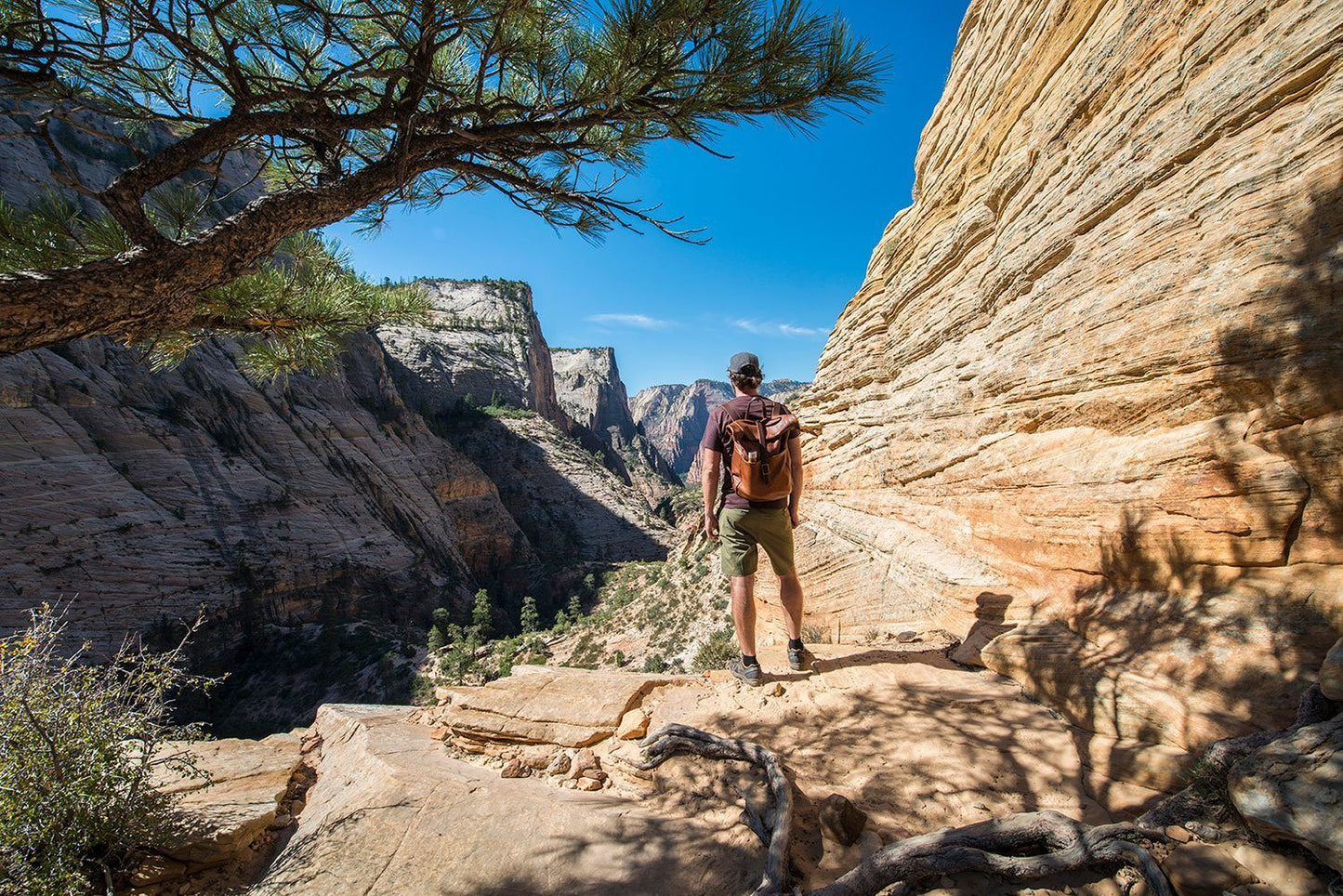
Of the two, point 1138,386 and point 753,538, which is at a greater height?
point 1138,386

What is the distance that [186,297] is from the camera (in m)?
→ 2.38

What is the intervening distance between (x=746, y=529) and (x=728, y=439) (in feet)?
1.89

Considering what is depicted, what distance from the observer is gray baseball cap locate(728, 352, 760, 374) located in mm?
3363

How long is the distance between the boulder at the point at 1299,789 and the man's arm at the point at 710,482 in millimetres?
2204

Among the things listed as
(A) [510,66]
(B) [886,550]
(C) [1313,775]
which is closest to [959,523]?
(B) [886,550]

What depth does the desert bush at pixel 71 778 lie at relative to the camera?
1730 mm

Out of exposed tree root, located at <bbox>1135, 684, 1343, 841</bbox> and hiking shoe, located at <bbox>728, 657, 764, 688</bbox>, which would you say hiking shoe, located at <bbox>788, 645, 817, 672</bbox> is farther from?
exposed tree root, located at <bbox>1135, 684, 1343, 841</bbox>

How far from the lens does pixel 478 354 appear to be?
5359cm

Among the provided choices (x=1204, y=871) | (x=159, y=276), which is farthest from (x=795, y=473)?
(x=159, y=276)

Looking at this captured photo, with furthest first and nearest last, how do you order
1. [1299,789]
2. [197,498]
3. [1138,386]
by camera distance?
1. [197,498]
2. [1138,386]
3. [1299,789]

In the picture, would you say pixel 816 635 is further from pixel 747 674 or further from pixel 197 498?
pixel 197 498

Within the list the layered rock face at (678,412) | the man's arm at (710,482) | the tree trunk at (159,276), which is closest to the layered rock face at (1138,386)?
the man's arm at (710,482)

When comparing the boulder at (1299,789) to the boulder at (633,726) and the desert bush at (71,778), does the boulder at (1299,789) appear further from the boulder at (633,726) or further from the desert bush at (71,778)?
the desert bush at (71,778)

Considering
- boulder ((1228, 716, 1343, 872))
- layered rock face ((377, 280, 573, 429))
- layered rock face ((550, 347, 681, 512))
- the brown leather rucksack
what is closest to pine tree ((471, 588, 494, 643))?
layered rock face ((377, 280, 573, 429))
